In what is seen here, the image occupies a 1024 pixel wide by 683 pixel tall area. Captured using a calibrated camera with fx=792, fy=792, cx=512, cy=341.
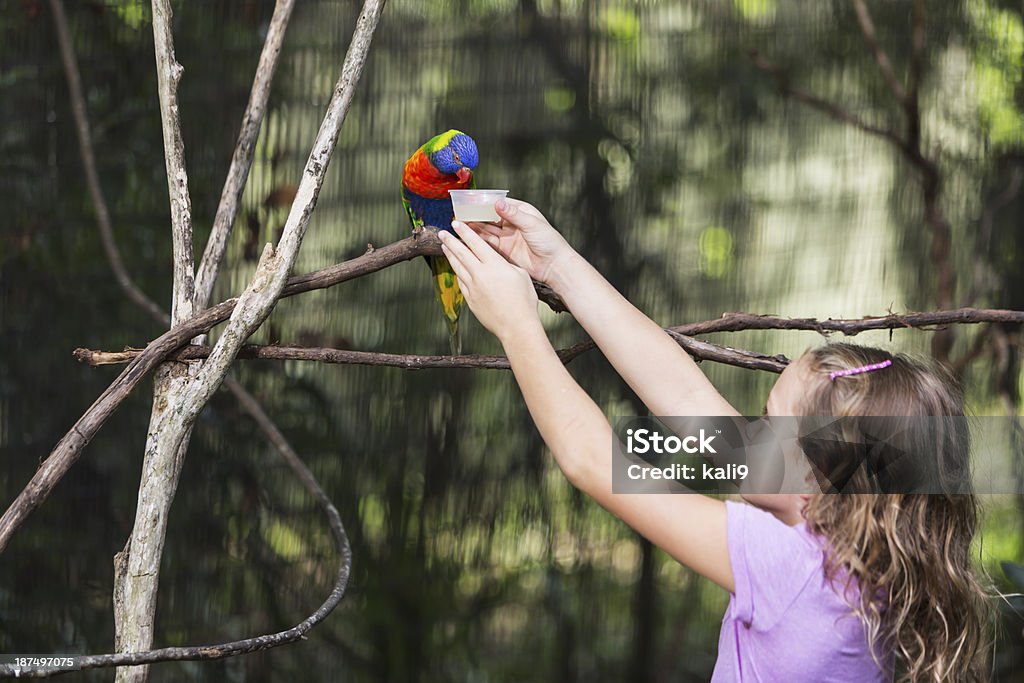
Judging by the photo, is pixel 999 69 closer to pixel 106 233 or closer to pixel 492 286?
pixel 492 286

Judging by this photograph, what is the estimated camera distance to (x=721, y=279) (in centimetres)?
158

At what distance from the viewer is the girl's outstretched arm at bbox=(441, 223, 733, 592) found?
60cm

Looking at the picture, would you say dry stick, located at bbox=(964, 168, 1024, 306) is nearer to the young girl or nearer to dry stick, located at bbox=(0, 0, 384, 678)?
the young girl

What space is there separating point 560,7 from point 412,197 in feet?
1.53

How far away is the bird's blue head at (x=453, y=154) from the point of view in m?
1.30

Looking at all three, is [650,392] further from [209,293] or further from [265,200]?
[265,200]

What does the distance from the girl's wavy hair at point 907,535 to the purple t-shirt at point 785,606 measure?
0.05 feet

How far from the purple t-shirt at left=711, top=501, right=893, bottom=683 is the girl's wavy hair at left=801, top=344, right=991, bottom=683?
2cm

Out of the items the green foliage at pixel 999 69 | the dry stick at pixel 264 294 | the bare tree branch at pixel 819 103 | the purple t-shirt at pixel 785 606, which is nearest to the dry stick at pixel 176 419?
the dry stick at pixel 264 294

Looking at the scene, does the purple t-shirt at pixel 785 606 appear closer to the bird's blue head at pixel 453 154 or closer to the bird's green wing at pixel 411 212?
the bird's blue head at pixel 453 154

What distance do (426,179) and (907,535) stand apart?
978 mm

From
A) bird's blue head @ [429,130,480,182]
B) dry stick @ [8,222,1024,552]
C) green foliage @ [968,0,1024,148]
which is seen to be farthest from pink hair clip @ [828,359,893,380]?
green foliage @ [968,0,1024,148]

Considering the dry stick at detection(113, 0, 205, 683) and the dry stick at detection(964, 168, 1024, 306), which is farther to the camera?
the dry stick at detection(964, 168, 1024, 306)

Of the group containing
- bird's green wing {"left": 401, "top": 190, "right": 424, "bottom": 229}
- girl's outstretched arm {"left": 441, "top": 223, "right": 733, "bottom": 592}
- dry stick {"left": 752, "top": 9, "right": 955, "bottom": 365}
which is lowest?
girl's outstretched arm {"left": 441, "top": 223, "right": 733, "bottom": 592}
